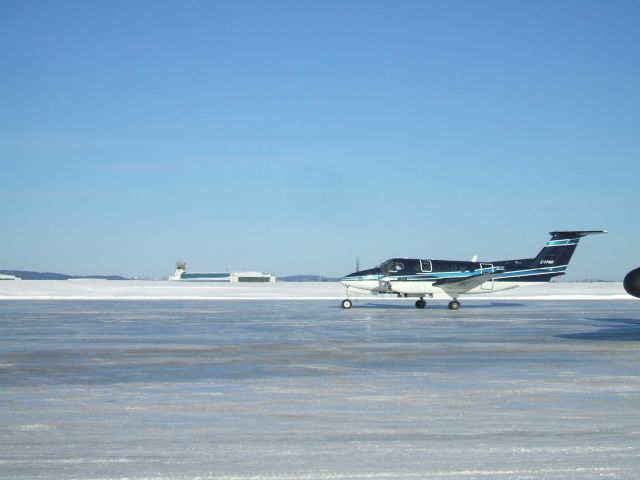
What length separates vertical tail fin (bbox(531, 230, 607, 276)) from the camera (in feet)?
151

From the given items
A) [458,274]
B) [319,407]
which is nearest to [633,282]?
[319,407]

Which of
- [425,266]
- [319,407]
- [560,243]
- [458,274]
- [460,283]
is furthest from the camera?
[560,243]

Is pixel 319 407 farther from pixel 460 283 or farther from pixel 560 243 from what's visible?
pixel 560 243

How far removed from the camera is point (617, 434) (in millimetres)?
9344

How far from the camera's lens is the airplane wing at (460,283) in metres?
43.5

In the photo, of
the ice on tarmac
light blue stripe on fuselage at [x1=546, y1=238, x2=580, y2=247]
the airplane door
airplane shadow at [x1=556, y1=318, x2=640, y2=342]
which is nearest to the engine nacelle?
the ice on tarmac

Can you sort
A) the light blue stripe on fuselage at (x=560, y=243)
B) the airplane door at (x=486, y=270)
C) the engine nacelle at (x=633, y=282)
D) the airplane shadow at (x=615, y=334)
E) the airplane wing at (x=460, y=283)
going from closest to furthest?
the engine nacelle at (x=633, y=282), the airplane shadow at (x=615, y=334), the airplane wing at (x=460, y=283), the airplane door at (x=486, y=270), the light blue stripe on fuselage at (x=560, y=243)

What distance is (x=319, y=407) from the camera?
1134 cm

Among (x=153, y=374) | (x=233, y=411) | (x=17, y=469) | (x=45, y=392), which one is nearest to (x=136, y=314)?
(x=153, y=374)

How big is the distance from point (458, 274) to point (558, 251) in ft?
21.4

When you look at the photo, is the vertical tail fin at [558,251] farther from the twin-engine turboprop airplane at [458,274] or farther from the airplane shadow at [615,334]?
the airplane shadow at [615,334]

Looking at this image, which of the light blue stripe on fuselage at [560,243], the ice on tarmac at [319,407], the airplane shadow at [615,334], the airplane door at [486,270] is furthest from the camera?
the light blue stripe on fuselage at [560,243]

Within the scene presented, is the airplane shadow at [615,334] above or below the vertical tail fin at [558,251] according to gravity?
below

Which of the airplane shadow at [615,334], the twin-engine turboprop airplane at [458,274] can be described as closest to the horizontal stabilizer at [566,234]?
the twin-engine turboprop airplane at [458,274]
